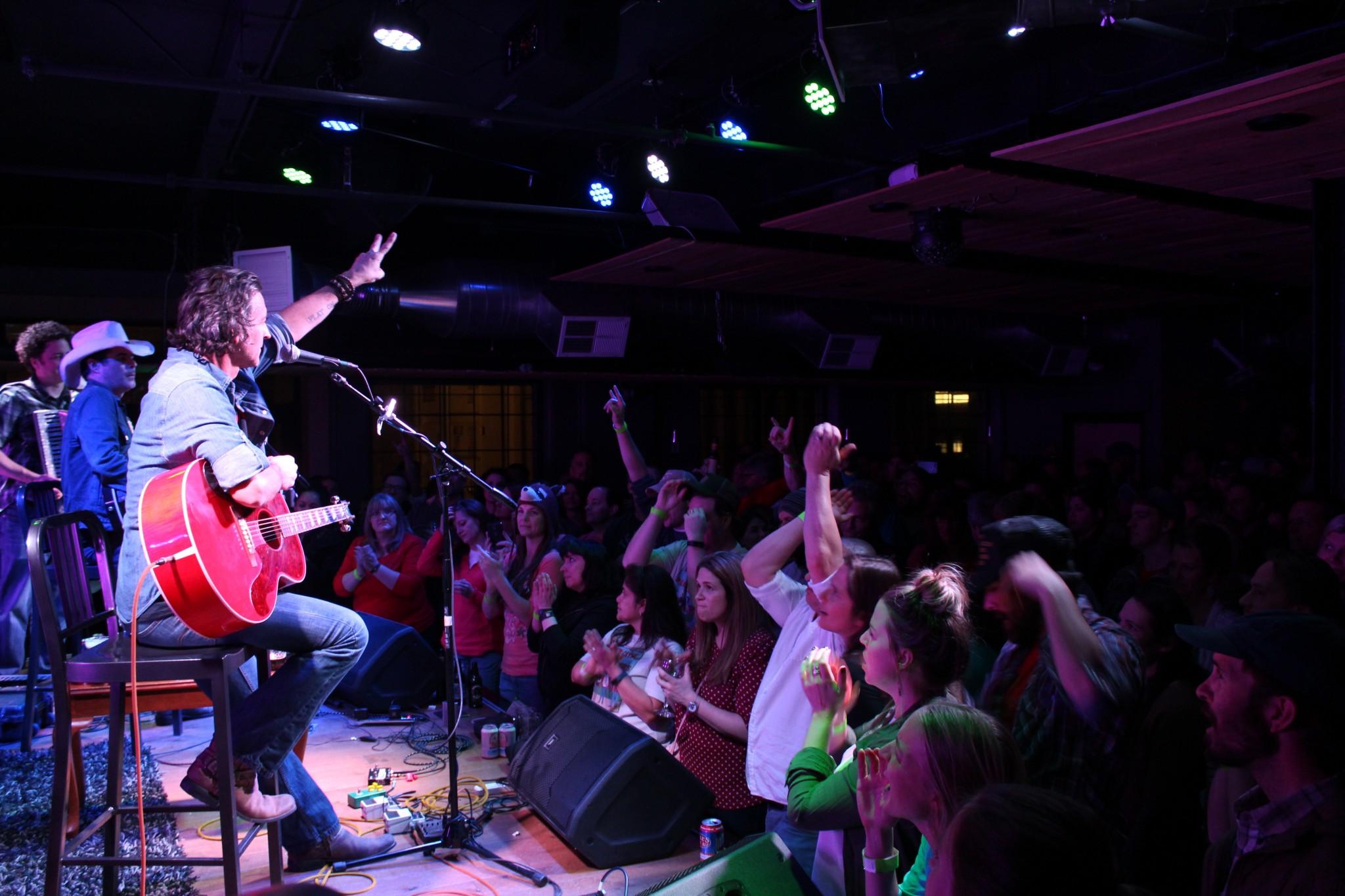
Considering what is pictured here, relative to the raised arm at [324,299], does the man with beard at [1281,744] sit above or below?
below

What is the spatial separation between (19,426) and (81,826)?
6.21 ft

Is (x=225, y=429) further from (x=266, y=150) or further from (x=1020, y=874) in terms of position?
(x=266, y=150)

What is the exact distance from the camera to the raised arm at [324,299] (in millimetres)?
2908

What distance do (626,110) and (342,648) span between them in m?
5.37

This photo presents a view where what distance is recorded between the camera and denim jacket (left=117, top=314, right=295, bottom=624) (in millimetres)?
2166

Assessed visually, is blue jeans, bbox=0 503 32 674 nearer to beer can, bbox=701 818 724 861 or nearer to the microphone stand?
the microphone stand

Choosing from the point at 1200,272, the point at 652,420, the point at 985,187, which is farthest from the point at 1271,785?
the point at 652,420

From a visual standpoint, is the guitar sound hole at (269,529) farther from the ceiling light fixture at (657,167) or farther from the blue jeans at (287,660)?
the ceiling light fixture at (657,167)

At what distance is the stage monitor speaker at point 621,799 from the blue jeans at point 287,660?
0.99 meters

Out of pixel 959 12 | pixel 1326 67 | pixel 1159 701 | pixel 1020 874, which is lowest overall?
pixel 1159 701

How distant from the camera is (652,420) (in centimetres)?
1023

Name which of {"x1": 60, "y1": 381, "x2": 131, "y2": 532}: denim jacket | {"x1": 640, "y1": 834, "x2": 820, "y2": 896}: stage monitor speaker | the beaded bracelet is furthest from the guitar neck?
{"x1": 60, "y1": 381, "x2": 131, "y2": 532}: denim jacket

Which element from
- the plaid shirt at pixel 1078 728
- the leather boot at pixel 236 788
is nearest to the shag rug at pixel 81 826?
the leather boot at pixel 236 788

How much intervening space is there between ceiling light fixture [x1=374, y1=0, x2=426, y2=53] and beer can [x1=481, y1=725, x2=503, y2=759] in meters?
3.16
